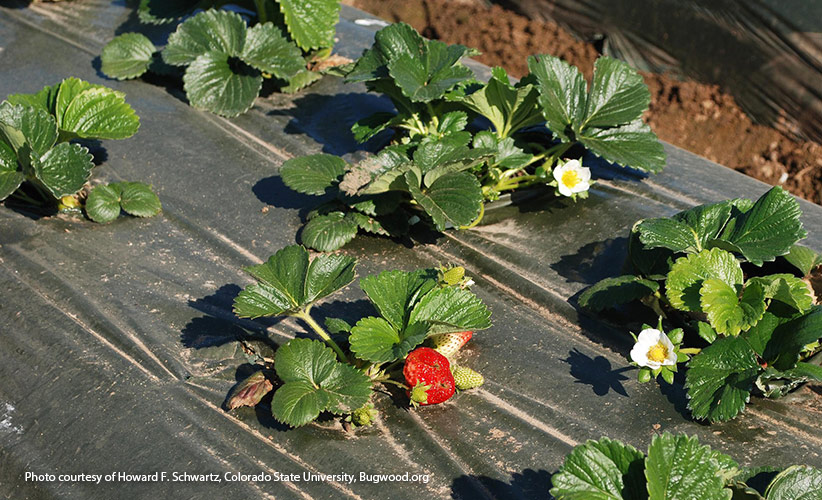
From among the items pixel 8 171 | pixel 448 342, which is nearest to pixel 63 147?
pixel 8 171

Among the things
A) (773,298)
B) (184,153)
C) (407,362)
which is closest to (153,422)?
(407,362)

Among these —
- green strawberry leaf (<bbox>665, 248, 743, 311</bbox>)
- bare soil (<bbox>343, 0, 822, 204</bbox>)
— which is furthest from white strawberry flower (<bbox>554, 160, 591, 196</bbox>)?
bare soil (<bbox>343, 0, 822, 204</bbox>)

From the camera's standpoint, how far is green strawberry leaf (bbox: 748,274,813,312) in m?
1.69

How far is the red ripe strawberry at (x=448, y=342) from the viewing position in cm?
181

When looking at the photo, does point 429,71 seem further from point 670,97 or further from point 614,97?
point 670,97

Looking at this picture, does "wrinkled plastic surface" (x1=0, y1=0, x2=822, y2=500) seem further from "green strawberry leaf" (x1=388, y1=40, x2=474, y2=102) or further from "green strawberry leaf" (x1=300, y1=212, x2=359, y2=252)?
"green strawberry leaf" (x1=388, y1=40, x2=474, y2=102)

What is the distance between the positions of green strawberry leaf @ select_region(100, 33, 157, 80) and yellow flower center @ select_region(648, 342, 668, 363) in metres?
2.20

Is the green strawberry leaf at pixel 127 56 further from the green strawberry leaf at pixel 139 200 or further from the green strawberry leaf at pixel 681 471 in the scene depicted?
the green strawberry leaf at pixel 681 471

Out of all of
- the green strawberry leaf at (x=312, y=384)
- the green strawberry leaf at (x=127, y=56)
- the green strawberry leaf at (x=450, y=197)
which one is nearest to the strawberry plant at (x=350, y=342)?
the green strawberry leaf at (x=312, y=384)

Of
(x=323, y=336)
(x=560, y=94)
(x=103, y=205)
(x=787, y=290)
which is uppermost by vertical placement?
(x=560, y=94)

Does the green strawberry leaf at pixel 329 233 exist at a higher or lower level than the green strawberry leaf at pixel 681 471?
lower

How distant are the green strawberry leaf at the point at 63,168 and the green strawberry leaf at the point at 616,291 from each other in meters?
1.42

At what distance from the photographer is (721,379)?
1.68 meters

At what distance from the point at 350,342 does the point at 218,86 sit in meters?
1.56
